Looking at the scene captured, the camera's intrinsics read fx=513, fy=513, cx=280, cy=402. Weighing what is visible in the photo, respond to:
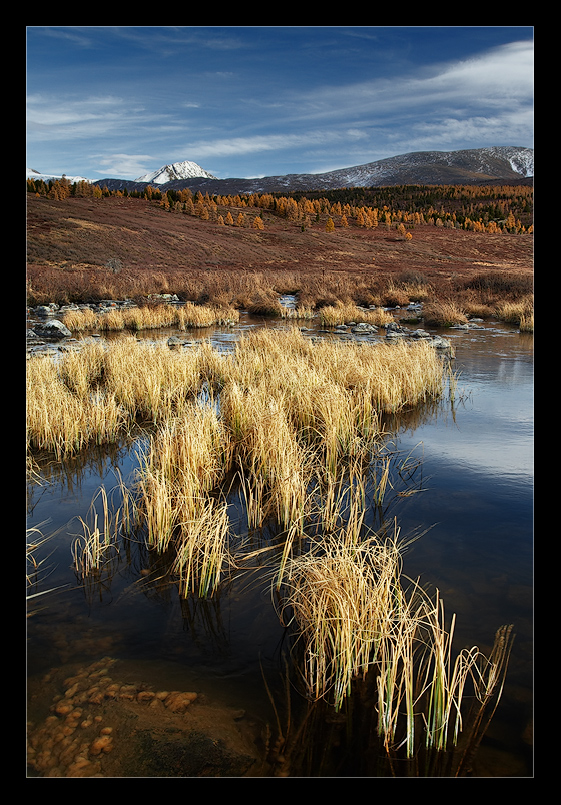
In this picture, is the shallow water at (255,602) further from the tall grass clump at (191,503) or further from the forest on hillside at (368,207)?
the forest on hillside at (368,207)

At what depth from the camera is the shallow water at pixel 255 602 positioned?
2898mm

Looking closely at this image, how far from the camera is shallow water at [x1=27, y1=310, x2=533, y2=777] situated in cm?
290

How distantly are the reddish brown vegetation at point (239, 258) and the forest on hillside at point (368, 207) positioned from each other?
3.36 m

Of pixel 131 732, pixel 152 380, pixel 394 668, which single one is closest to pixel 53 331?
pixel 152 380

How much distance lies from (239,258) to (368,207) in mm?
54759

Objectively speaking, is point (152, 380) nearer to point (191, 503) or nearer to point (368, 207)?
point (191, 503)

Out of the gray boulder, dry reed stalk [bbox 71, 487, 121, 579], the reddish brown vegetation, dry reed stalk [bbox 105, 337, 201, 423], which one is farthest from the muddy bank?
the reddish brown vegetation

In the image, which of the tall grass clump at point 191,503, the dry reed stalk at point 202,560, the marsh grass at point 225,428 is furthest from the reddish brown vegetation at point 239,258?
the dry reed stalk at point 202,560

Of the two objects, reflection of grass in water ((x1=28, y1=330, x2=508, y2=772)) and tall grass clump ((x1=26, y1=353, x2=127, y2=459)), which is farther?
tall grass clump ((x1=26, y1=353, x2=127, y2=459))

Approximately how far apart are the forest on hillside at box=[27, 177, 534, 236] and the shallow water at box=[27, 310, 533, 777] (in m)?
64.7

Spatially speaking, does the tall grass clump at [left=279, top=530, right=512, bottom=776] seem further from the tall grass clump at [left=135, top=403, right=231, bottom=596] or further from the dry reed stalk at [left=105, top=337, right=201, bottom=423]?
the dry reed stalk at [left=105, top=337, right=201, bottom=423]

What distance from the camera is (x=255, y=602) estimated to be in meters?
3.68

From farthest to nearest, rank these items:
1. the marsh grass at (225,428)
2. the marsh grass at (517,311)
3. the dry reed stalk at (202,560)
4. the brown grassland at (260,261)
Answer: the brown grassland at (260,261) < the marsh grass at (517,311) < the marsh grass at (225,428) < the dry reed stalk at (202,560)
